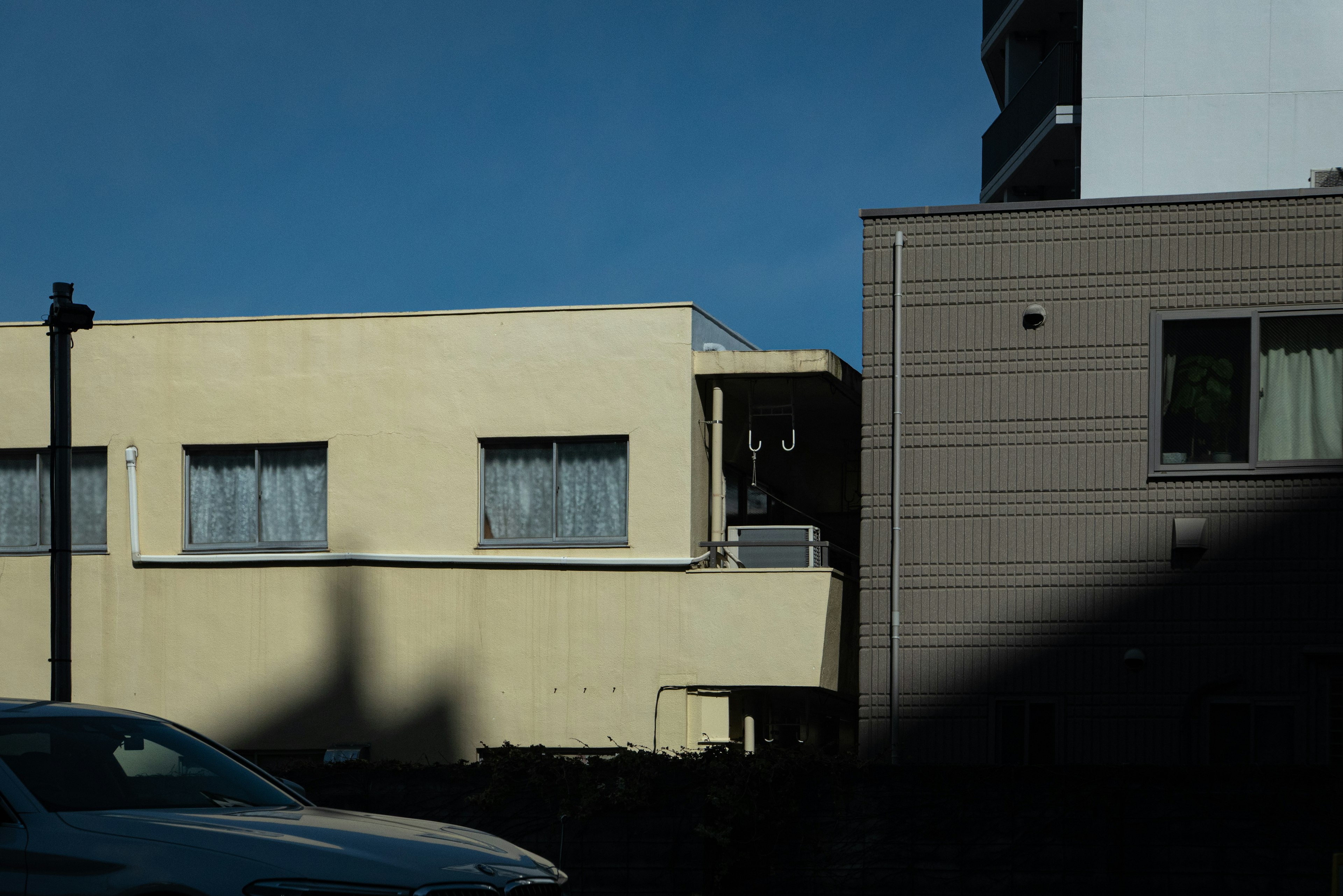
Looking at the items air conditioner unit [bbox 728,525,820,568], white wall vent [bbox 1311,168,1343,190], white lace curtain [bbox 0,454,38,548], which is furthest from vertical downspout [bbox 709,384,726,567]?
white lace curtain [bbox 0,454,38,548]

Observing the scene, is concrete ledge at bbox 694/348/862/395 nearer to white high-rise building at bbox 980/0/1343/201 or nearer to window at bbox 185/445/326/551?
window at bbox 185/445/326/551

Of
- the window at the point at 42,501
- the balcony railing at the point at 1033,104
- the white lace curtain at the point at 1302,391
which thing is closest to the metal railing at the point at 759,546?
the white lace curtain at the point at 1302,391

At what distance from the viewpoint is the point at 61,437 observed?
35.6ft

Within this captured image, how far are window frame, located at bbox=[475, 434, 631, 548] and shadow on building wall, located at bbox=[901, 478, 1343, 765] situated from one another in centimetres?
389

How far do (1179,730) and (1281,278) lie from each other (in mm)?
4048

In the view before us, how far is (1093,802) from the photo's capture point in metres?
8.76

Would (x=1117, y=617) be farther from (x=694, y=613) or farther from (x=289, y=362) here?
(x=289, y=362)

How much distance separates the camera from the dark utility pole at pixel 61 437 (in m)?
10.7

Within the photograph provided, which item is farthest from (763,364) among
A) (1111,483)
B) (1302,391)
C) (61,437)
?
(61,437)

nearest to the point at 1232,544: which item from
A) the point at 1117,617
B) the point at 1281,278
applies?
the point at 1117,617

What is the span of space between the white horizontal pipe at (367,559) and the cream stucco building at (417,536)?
0.03 metres

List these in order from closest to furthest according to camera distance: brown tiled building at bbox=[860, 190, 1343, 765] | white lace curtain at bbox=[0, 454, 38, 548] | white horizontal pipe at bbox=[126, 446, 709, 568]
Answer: brown tiled building at bbox=[860, 190, 1343, 765]
white horizontal pipe at bbox=[126, 446, 709, 568]
white lace curtain at bbox=[0, 454, 38, 548]

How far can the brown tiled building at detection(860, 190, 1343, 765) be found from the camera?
1258 centimetres

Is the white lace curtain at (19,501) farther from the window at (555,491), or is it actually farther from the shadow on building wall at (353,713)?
the window at (555,491)
